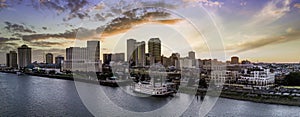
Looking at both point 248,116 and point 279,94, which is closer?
point 248,116

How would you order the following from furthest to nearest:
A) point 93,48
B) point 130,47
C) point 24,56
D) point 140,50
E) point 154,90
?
point 24,56 < point 140,50 < point 154,90 < point 93,48 < point 130,47

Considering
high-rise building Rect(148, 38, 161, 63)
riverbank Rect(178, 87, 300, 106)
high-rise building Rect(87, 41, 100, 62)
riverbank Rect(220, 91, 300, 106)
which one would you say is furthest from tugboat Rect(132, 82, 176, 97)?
high-rise building Rect(87, 41, 100, 62)

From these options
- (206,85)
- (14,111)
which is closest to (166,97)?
(206,85)

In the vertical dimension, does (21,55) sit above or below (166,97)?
above

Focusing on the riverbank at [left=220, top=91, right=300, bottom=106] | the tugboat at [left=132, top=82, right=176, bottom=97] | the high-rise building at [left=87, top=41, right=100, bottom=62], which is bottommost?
the riverbank at [left=220, top=91, right=300, bottom=106]

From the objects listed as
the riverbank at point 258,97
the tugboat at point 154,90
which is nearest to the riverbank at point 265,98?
the riverbank at point 258,97

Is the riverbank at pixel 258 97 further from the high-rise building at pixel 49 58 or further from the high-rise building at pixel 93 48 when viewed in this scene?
the high-rise building at pixel 49 58

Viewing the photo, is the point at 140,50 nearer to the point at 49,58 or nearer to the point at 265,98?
the point at 265,98

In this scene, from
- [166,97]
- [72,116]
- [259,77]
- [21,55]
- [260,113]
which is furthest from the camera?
[21,55]

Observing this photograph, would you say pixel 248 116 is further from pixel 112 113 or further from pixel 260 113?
pixel 112 113

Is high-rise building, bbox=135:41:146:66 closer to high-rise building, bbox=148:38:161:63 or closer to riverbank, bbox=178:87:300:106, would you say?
high-rise building, bbox=148:38:161:63

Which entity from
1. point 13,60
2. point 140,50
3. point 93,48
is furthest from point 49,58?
point 93,48
